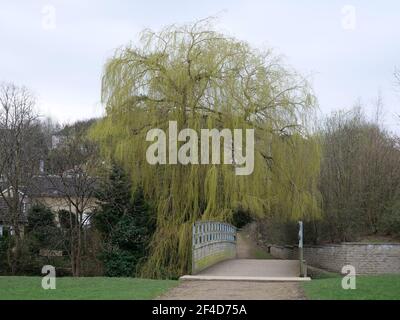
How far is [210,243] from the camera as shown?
20344 millimetres

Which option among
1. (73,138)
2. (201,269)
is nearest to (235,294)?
(201,269)

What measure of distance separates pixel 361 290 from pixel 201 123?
13.4m

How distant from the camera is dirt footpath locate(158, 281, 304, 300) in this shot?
10875 mm

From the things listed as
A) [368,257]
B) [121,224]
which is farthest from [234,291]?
[121,224]

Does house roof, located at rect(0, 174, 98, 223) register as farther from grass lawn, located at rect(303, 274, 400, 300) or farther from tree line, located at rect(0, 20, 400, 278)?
grass lawn, located at rect(303, 274, 400, 300)

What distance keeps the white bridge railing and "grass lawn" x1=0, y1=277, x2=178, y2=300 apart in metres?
3.63

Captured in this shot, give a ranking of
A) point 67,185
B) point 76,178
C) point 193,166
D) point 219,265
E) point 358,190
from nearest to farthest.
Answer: point 219,265, point 193,166, point 358,190, point 76,178, point 67,185

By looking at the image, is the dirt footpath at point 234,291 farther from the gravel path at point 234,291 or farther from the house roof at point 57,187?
the house roof at point 57,187

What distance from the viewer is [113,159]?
25.6 meters

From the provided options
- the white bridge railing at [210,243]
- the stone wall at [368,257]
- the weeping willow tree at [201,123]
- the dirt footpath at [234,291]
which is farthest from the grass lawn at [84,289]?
the stone wall at [368,257]

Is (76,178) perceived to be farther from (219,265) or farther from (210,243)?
(219,265)

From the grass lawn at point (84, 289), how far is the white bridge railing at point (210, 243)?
363cm

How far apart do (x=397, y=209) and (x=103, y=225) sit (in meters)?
14.2

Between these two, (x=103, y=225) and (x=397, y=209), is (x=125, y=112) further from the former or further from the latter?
(x=397, y=209)
